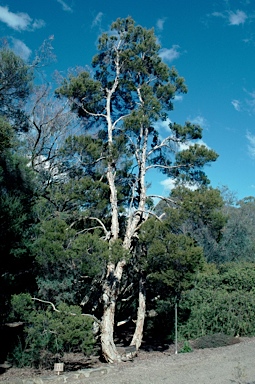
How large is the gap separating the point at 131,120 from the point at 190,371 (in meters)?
7.17

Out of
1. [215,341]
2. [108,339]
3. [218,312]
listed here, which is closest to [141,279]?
[108,339]

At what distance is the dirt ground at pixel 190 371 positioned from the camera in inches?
249

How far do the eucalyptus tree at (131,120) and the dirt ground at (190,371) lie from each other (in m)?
2.69

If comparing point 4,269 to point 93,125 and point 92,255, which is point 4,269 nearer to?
point 92,255

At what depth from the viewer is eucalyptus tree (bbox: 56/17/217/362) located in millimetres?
10938

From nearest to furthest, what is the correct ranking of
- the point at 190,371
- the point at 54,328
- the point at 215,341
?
1. the point at 190,371
2. the point at 54,328
3. the point at 215,341

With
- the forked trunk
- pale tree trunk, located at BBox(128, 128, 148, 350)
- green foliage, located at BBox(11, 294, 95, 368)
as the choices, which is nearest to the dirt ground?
green foliage, located at BBox(11, 294, 95, 368)

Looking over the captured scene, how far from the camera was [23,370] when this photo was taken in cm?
808

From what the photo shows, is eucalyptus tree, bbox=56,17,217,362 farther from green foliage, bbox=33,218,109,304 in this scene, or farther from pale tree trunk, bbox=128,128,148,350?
green foliage, bbox=33,218,109,304

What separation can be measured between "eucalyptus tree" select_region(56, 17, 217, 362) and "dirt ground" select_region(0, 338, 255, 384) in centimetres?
269

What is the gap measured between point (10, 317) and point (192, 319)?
6785 mm

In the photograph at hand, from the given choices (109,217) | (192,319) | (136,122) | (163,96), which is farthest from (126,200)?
(192,319)

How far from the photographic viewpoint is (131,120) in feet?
34.9

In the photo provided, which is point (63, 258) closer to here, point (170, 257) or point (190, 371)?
point (170, 257)
